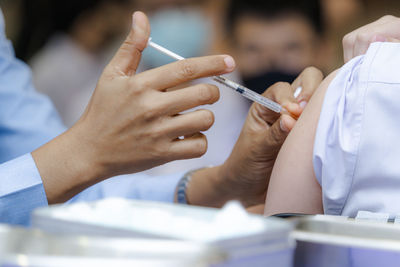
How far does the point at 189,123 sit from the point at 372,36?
0.34 meters

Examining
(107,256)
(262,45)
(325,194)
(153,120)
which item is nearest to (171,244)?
(107,256)

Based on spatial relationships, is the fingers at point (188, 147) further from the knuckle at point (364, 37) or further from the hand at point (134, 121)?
the knuckle at point (364, 37)

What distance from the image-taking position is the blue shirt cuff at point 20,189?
1.04 m

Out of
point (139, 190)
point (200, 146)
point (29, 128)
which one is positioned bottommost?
point (139, 190)

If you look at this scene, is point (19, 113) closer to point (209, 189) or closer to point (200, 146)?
point (209, 189)

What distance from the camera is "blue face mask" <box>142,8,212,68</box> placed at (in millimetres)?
3027

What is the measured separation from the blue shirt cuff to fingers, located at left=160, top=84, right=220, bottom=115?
29cm

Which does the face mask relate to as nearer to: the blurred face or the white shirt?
the blurred face

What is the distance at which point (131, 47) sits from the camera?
976 mm

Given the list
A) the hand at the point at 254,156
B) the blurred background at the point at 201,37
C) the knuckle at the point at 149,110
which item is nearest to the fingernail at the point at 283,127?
the hand at the point at 254,156

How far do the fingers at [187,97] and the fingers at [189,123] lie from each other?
1cm

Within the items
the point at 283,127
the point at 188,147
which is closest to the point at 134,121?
the point at 188,147

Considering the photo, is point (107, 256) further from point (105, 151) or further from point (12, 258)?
point (105, 151)

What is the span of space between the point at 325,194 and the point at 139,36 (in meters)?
0.42
